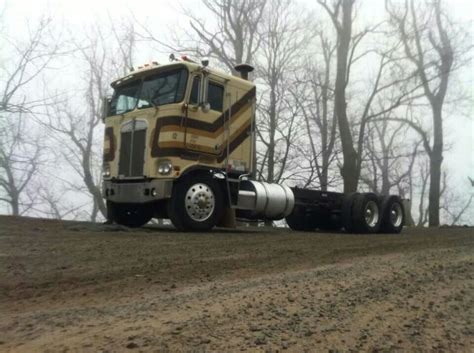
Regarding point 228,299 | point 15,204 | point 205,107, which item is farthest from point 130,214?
point 15,204

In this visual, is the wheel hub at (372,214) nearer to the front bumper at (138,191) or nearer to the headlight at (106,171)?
the front bumper at (138,191)

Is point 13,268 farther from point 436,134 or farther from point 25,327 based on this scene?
point 436,134

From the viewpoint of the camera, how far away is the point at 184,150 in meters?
9.93

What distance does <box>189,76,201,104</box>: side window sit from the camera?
10.0 meters

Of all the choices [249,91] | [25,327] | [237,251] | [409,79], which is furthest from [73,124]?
[25,327]

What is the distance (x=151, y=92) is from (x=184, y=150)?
61.3 inches

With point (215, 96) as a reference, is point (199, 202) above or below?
below

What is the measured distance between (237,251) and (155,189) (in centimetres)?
306

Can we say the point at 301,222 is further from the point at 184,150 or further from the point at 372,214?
the point at 184,150

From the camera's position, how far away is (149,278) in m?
5.07

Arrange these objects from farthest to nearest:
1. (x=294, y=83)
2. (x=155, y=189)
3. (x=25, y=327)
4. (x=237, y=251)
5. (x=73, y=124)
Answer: (x=73, y=124) < (x=294, y=83) < (x=155, y=189) < (x=237, y=251) < (x=25, y=327)

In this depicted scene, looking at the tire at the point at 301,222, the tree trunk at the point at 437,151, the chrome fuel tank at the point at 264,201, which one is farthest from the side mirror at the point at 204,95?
the tree trunk at the point at 437,151

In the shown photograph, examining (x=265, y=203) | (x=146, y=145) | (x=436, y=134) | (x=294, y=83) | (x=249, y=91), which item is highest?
(x=294, y=83)

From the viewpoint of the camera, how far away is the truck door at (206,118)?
32.9ft
